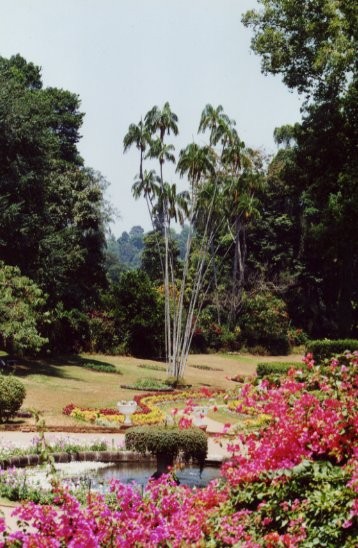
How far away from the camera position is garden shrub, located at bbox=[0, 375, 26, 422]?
1634 centimetres

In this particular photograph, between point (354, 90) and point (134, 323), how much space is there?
1776cm

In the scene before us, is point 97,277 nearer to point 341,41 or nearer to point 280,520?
point 341,41

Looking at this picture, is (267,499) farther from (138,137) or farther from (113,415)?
(138,137)

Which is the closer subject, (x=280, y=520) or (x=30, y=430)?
(x=280, y=520)

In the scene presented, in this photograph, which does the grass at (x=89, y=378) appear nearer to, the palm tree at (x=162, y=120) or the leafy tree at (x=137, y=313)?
the leafy tree at (x=137, y=313)

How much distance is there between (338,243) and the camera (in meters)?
27.8

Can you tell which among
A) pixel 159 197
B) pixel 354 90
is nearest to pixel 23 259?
pixel 159 197

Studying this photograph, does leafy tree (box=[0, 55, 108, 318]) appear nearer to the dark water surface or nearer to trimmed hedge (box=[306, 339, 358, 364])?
trimmed hedge (box=[306, 339, 358, 364])

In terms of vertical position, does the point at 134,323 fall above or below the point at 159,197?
below

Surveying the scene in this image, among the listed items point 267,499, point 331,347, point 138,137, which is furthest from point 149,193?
point 267,499

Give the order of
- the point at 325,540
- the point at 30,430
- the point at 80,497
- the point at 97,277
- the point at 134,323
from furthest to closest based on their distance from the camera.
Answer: the point at 134,323 → the point at 97,277 → the point at 30,430 → the point at 80,497 → the point at 325,540

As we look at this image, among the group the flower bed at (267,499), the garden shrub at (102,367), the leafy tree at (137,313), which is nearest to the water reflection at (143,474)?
the flower bed at (267,499)

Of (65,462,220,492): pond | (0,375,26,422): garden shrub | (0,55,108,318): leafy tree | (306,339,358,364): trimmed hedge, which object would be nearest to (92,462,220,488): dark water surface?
(65,462,220,492): pond

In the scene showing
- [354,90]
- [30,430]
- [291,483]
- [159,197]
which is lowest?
[30,430]
